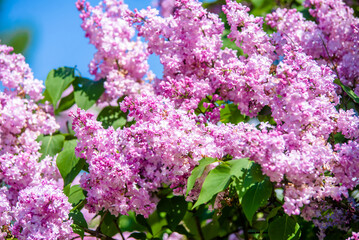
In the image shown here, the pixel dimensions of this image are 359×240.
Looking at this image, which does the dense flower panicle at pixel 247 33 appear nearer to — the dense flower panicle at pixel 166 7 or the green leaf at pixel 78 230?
the green leaf at pixel 78 230

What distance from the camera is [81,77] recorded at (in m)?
3.19

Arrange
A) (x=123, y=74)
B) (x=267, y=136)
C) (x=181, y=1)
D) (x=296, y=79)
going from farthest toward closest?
1. (x=123, y=74)
2. (x=181, y=1)
3. (x=296, y=79)
4. (x=267, y=136)

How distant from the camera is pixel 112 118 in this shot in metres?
3.01

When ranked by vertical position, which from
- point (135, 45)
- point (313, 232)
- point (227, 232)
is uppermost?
point (135, 45)

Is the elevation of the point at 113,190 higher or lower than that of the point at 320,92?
lower

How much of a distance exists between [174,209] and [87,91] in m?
1.01

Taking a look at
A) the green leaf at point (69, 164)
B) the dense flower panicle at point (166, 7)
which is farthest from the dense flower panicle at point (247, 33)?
the dense flower panicle at point (166, 7)

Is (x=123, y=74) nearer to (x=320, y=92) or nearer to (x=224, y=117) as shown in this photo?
(x=224, y=117)

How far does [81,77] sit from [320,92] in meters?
1.66

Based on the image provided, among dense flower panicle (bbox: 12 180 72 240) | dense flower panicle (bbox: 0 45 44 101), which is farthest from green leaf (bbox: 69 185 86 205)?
dense flower panicle (bbox: 0 45 44 101)

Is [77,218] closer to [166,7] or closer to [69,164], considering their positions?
[69,164]

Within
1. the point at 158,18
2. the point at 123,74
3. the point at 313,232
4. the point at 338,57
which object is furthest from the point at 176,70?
the point at 313,232

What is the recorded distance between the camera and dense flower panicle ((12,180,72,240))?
218 centimetres

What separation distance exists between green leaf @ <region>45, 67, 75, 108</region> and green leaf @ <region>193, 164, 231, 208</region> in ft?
4.70
